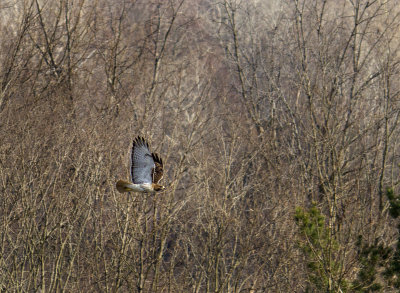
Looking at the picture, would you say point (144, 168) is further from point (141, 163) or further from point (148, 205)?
point (148, 205)

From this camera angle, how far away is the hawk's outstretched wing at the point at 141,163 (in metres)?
10.3

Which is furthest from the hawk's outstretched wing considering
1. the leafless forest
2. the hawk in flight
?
the leafless forest

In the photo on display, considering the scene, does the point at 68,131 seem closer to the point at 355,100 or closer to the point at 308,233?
the point at 308,233

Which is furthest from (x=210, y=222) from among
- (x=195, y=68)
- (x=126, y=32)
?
(x=195, y=68)

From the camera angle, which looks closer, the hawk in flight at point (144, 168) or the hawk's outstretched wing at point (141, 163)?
the hawk in flight at point (144, 168)

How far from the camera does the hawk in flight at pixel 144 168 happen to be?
33.1 feet

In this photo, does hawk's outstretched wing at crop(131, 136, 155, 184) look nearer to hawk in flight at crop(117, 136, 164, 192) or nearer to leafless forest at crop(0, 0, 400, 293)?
hawk in flight at crop(117, 136, 164, 192)

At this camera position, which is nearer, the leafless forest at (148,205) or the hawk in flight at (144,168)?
the hawk in flight at (144,168)

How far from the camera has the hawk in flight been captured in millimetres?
10093

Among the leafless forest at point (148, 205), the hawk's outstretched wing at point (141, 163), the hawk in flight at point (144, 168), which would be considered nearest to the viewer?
the hawk in flight at point (144, 168)

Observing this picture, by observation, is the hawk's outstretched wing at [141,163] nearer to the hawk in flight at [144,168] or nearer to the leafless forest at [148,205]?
the hawk in flight at [144,168]

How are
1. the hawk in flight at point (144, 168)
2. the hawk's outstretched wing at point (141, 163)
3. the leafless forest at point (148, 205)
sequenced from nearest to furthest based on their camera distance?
1. the hawk in flight at point (144, 168)
2. the hawk's outstretched wing at point (141, 163)
3. the leafless forest at point (148, 205)

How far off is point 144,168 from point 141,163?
0.29ft

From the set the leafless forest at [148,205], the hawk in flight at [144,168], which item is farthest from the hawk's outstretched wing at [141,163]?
the leafless forest at [148,205]
